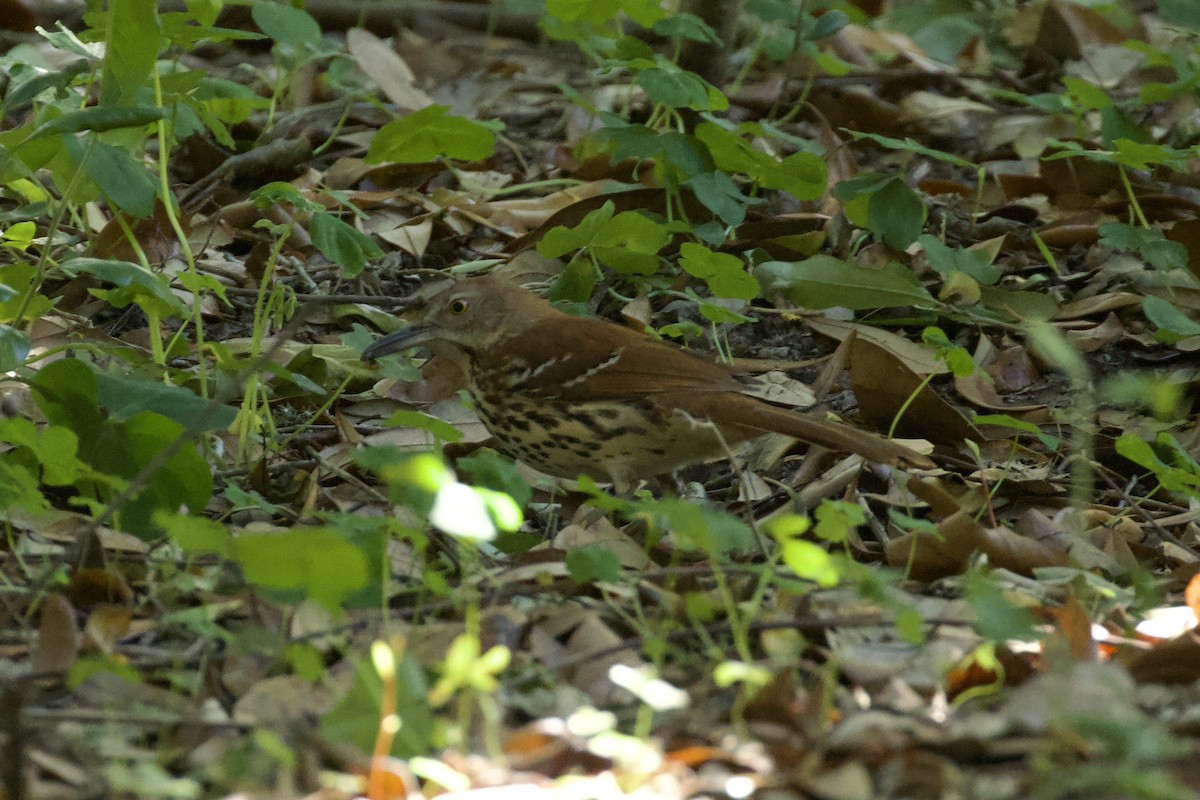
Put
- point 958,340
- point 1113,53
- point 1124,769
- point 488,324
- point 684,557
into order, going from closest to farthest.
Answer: point 1124,769
point 684,557
point 488,324
point 958,340
point 1113,53

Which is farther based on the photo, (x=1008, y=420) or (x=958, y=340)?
(x=958, y=340)

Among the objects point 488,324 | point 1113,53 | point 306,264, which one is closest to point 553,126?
point 306,264

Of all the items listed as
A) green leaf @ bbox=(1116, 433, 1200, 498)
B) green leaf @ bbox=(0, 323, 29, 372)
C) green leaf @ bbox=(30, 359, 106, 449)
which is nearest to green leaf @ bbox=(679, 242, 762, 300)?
green leaf @ bbox=(1116, 433, 1200, 498)

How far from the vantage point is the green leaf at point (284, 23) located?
4.44 m

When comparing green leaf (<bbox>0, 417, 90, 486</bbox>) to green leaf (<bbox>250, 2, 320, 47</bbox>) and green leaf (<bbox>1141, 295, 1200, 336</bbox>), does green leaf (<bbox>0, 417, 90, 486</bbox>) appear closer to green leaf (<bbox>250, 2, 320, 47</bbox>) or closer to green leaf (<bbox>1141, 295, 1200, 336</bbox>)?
green leaf (<bbox>250, 2, 320, 47</bbox>)

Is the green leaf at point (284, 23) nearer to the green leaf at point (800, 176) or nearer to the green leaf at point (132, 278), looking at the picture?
the green leaf at point (132, 278)

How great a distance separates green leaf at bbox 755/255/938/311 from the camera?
170 inches

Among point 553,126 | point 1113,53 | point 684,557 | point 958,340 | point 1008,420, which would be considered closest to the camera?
point 684,557

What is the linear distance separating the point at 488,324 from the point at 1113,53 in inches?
148

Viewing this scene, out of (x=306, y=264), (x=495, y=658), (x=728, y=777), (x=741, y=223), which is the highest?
(x=495, y=658)

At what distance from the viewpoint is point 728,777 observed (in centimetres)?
221

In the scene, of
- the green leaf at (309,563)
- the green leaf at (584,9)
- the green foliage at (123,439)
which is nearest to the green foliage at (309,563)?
the green leaf at (309,563)

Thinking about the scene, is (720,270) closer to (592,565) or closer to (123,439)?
(592,565)

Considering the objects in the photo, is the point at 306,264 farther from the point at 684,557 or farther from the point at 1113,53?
the point at 1113,53
